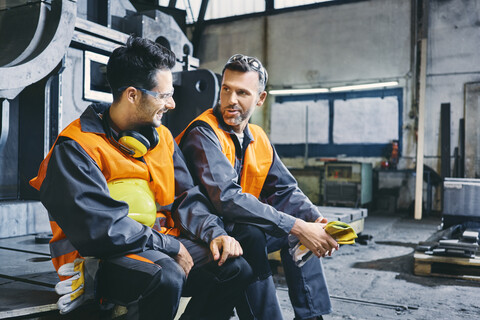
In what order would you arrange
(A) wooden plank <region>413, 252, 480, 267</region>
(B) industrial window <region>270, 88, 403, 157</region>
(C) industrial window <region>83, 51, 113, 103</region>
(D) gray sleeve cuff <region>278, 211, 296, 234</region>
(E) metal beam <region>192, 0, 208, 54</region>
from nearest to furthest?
(D) gray sleeve cuff <region>278, 211, 296, 234</region>, (A) wooden plank <region>413, 252, 480, 267</region>, (C) industrial window <region>83, 51, 113, 103</region>, (B) industrial window <region>270, 88, 403, 157</region>, (E) metal beam <region>192, 0, 208, 54</region>

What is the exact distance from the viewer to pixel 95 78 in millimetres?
3799

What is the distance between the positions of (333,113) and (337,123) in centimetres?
25

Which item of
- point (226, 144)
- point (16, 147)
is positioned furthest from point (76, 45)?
point (226, 144)

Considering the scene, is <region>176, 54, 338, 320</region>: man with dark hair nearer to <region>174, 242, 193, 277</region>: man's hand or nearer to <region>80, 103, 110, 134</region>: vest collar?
<region>174, 242, 193, 277</region>: man's hand

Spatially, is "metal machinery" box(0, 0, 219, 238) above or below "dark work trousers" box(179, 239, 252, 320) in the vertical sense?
above

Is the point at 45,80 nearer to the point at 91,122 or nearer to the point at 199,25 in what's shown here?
the point at 91,122

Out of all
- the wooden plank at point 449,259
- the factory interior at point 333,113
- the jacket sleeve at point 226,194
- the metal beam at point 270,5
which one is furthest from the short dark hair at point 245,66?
the metal beam at point 270,5

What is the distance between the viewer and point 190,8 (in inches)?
422

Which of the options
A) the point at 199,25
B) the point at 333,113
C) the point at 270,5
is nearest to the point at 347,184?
the point at 333,113

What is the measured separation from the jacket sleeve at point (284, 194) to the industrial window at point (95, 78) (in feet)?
7.21

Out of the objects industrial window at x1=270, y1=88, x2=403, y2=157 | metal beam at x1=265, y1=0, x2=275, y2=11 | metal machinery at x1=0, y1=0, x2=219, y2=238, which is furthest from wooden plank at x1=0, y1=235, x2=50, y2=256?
metal beam at x1=265, y1=0, x2=275, y2=11

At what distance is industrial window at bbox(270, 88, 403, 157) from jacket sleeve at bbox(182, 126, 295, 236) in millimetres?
7411

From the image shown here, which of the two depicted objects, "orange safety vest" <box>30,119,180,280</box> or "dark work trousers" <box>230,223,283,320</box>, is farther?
"dark work trousers" <box>230,223,283,320</box>

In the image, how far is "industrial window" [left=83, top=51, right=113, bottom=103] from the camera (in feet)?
11.8
